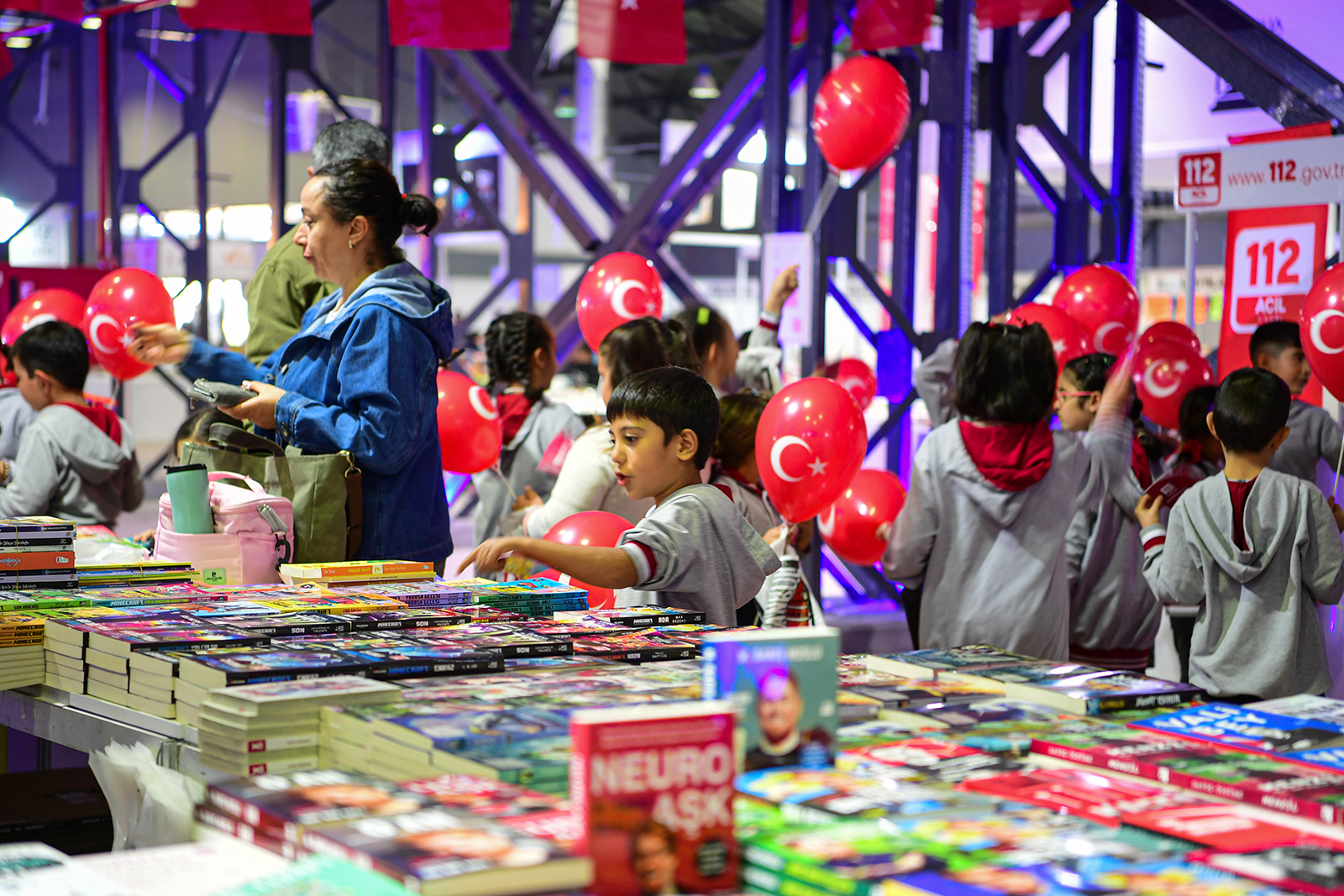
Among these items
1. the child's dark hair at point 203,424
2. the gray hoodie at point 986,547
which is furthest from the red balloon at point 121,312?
the gray hoodie at point 986,547

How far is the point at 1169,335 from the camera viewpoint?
549cm

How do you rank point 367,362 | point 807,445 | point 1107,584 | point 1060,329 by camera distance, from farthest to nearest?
point 1060,329 < point 1107,584 < point 807,445 < point 367,362

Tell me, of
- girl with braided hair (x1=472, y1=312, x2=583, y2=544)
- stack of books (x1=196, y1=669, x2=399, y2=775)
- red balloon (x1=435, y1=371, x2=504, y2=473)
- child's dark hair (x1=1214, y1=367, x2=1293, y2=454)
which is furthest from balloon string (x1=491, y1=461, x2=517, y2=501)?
stack of books (x1=196, y1=669, x2=399, y2=775)

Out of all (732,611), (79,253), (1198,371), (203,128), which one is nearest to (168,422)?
(79,253)

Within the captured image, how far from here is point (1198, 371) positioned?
5.45 meters

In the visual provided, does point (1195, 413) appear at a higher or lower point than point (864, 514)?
higher

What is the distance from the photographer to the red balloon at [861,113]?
5504 millimetres

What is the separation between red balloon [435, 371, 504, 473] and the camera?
4.39 metres

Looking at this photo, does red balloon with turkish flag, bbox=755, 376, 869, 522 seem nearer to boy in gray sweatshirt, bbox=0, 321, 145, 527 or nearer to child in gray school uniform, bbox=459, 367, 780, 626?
child in gray school uniform, bbox=459, 367, 780, 626

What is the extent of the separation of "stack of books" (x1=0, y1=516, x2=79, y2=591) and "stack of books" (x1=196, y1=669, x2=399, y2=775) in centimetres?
116

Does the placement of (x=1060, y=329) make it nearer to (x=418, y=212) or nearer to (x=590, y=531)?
(x=590, y=531)

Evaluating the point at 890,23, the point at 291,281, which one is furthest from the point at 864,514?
the point at 291,281

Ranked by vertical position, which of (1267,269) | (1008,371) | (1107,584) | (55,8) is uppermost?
(55,8)

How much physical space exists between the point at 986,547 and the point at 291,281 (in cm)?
191
